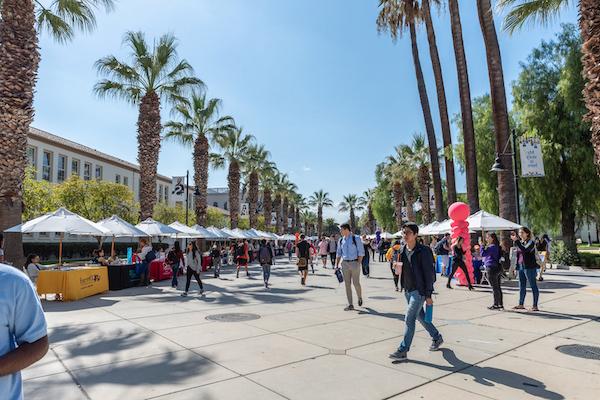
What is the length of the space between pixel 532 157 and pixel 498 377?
13409mm

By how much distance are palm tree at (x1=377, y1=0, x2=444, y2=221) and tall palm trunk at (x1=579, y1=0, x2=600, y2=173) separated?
636 inches

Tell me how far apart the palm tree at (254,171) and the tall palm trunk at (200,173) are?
1008 centimetres

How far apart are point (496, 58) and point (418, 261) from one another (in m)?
14.4

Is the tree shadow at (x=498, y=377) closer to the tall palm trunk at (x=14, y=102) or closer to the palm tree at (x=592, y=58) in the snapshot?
the palm tree at (x=592, y=58)

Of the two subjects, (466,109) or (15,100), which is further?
(466,109)

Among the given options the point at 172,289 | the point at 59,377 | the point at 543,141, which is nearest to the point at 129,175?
the point at 172,289

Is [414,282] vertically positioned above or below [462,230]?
below

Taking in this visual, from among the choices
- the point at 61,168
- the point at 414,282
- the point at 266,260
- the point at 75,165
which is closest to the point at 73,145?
the point at 75,165

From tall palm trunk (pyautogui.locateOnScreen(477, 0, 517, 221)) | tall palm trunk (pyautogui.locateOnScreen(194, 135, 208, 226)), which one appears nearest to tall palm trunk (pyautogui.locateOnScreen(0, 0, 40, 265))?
tall palm trunk (pyautogui.locateOnScreen(477, 0, 517, 221))

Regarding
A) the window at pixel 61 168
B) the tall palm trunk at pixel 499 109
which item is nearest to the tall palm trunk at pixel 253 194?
the window at pixel 61 168

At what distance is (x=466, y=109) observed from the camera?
20500 millimetres

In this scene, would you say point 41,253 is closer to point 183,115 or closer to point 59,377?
point 183,115

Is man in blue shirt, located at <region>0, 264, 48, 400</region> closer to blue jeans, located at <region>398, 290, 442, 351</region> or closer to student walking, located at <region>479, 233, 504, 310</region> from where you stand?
blue jeans, located at <region>398, 290, 442, 351</region>

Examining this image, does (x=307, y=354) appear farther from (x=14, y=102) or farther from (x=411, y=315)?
(x=14, y=102)
